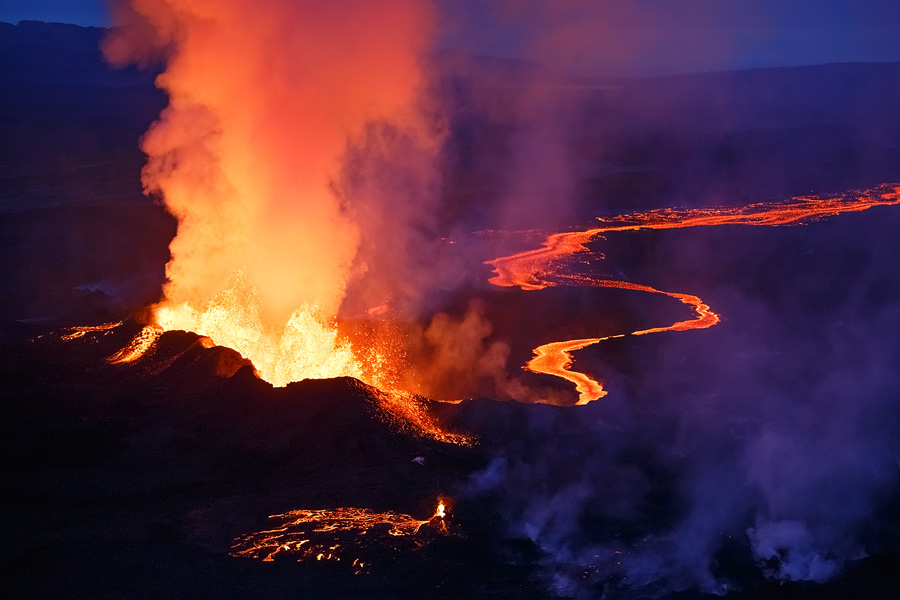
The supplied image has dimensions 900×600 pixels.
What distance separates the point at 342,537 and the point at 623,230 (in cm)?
2585

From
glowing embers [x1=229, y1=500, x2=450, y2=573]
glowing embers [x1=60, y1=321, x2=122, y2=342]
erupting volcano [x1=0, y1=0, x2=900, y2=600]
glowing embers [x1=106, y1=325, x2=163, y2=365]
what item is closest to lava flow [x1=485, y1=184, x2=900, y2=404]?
erupting volcano [x1=0, y1=0, x2=900, y2=600]

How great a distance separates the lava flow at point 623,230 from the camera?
59.0ft

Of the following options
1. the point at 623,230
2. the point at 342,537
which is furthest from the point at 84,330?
the point at 623,230

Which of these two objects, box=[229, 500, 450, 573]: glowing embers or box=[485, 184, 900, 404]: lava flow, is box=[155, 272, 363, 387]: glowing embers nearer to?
box=[485, 184, 900, 404]: lava flow

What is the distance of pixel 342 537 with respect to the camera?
33.8 feet

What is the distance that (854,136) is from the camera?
6669 centimetres

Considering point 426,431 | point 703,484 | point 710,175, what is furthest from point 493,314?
point 710,175

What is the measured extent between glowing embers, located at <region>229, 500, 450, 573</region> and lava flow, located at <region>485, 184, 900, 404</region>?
5.52 metres

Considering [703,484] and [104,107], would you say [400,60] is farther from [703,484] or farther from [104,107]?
[104,107]

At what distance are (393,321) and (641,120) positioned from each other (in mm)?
69246

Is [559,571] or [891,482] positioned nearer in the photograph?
[559,571]

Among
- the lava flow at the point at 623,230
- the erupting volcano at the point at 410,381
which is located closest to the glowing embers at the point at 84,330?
the erupting volcano at the point at 410,381

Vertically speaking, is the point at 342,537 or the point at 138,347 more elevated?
the point at 138,347

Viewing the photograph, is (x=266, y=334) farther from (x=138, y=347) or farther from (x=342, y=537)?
(x=342, y=537)
